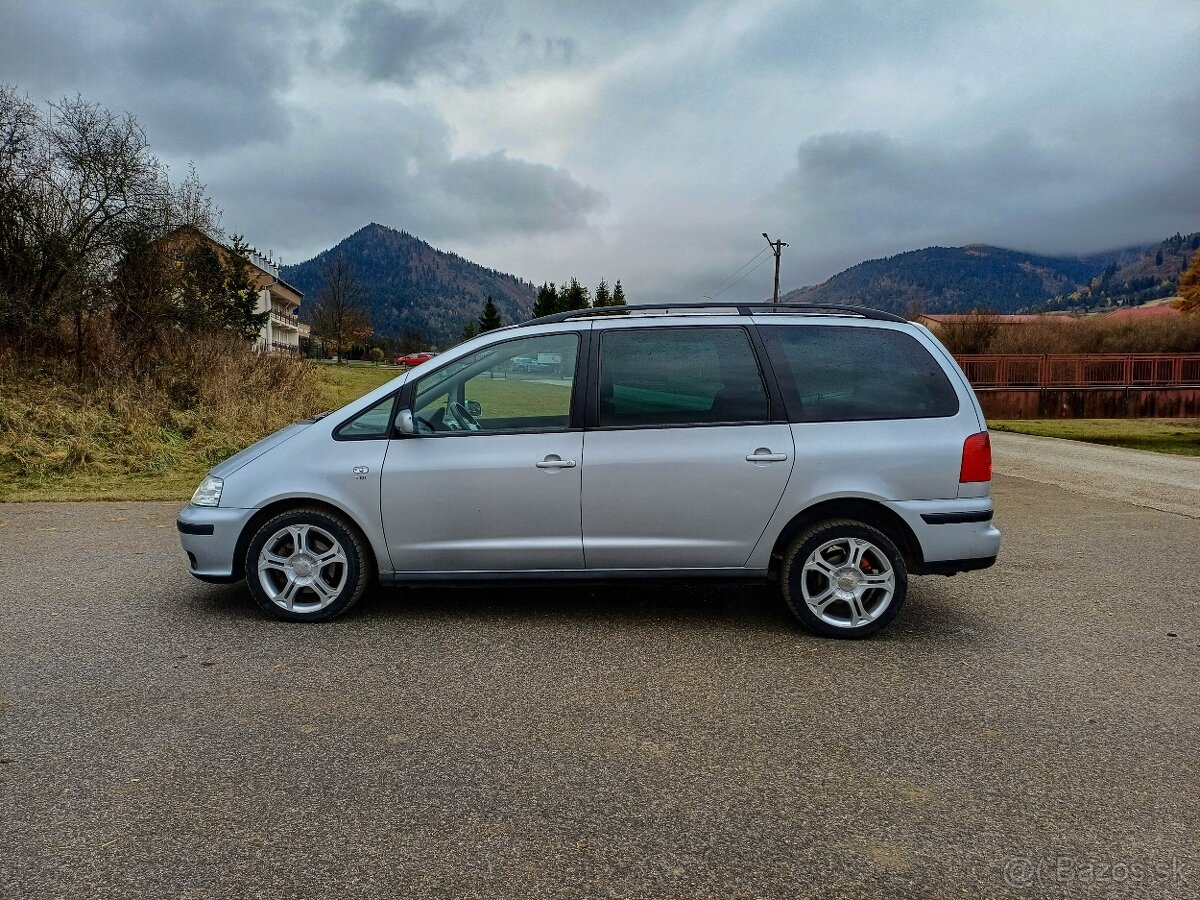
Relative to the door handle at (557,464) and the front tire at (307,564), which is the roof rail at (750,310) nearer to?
the door handle at (557,464)

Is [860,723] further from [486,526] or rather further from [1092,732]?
[486,526]

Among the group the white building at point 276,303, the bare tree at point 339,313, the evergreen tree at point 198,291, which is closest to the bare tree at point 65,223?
the evergreen tree at point 198,291

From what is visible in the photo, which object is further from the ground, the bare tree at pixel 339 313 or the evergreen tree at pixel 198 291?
the bare tree at pixel 339 313

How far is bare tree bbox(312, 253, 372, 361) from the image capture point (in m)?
70.2

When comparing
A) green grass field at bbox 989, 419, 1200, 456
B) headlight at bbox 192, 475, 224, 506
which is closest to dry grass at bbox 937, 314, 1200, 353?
green grass field at bbox 989, 419, 1200, 456

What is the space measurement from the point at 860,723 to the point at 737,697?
1.81 feet

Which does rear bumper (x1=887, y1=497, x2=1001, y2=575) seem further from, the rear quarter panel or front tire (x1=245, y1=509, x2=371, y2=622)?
front tire (x1=245, y1=509, x2=371, y2=622)

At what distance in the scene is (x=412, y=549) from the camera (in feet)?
15.6

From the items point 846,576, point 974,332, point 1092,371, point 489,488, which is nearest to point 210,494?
point 489,488

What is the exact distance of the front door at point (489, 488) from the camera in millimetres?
4672

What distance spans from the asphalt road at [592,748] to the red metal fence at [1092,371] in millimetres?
33450

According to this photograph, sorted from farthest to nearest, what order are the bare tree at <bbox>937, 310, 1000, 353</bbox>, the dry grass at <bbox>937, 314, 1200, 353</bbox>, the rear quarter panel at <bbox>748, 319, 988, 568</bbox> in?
the bare tree at <bbox>937, 310, 1000, 353</bbox>
the dry grass at <bbox>937, 314, 1200, 353</bbox>
the rear quarter panel at <bbox>748, 319, 988, 568</bbox>

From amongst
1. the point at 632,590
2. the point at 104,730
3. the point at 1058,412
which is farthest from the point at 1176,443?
the point at 104,730

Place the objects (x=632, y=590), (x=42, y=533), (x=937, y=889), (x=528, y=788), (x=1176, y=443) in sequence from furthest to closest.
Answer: (x=1176, y=443)
(x=42, y=533)
(x=632, y=590)
(x=528, y=788)
(x=937, y=889)
